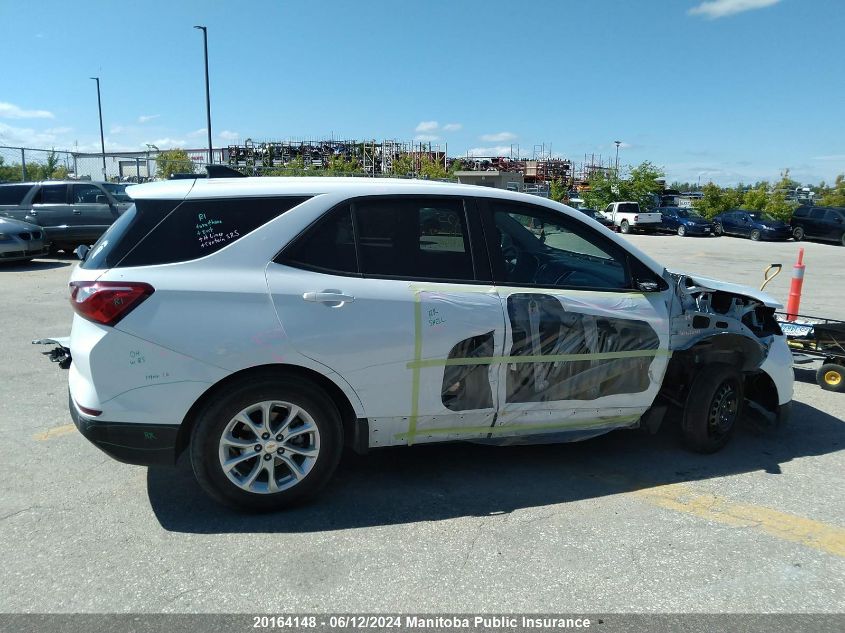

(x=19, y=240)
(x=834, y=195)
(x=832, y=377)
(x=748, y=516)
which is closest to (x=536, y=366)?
(x=748, y=516)

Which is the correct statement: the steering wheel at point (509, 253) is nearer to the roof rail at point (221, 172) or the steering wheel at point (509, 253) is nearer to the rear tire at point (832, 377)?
the roof rail at point (221, 172)

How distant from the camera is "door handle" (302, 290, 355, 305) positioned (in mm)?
3365

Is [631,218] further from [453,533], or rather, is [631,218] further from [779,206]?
[453,533]

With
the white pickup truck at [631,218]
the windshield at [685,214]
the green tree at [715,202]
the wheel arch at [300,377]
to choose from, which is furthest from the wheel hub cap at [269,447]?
the green tree at [715,202]

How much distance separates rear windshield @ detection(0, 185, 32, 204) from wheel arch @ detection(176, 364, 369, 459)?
1455 centimetres

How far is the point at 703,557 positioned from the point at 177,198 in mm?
3252

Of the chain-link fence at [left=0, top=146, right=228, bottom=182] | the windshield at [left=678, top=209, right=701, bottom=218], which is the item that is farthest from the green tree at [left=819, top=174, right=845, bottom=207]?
the chain-link fence at [left=0, top=146, right=228, bottom=182]

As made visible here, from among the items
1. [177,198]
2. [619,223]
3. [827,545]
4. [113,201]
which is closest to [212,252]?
[177,198]

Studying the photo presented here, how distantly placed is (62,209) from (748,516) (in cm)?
1563

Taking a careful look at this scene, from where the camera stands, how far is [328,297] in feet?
11.1

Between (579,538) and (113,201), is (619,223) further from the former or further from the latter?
(579,538)

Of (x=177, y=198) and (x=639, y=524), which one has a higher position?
(x=177, y=198)

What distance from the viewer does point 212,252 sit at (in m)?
3.35

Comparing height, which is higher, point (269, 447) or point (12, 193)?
point (12, 193)
